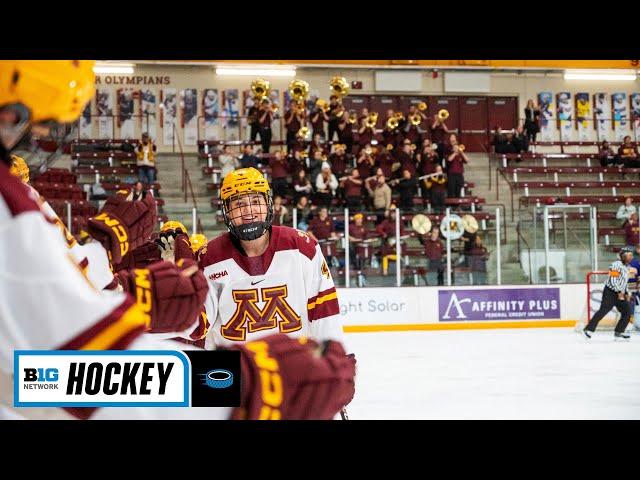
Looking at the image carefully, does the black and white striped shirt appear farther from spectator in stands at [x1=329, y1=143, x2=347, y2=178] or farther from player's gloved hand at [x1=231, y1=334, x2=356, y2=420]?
player's gloved hand at [x1=231, y1=334, x2=356, y2=420]

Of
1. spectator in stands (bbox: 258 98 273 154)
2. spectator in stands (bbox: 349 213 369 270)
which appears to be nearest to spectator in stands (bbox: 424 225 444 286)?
spectator in stands (bbox: 349 213 369 270)

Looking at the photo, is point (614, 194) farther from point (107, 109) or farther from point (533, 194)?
point (107, 109)

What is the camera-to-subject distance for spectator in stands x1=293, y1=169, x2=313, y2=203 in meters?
13.8

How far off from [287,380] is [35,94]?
521 millimetres

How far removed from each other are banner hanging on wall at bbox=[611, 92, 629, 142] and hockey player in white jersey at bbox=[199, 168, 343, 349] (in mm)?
18675

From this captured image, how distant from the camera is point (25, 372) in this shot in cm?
112

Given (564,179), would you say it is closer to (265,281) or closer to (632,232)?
(632,232)

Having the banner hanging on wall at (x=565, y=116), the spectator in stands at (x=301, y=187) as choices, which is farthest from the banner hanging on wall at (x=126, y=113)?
the banner hanging on wall at (x=565, y=116)

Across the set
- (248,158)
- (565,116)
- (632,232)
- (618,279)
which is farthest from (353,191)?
(565,116)

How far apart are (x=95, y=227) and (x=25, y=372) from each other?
880mm
